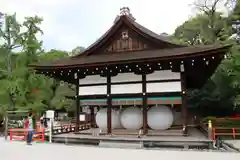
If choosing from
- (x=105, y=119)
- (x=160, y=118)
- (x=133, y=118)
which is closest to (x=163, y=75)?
(x=160, y=118)

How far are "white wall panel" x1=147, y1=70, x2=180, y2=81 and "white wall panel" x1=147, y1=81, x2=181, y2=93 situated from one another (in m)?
0.32

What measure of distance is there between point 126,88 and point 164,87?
2063 millimetres

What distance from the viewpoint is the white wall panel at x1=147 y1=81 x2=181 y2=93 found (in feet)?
42.7

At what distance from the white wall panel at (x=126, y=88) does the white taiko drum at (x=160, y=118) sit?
4.44 ft

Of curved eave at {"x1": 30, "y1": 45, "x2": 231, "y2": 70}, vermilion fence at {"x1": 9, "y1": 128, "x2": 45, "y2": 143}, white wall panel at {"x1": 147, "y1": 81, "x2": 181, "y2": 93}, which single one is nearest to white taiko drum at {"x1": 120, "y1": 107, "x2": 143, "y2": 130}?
white wall panel at {"x1": 147, "y1": 81, "x2": 181, "y2": 93}

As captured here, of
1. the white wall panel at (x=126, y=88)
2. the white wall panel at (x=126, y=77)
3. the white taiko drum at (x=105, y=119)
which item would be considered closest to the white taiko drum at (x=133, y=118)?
the white taiko drum at (x=105, y=119)

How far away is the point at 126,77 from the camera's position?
46.3 feet

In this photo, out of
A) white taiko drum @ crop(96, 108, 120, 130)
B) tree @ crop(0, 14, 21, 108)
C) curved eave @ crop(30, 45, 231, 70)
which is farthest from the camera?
tree @ crop(0, 14, 21, 108)

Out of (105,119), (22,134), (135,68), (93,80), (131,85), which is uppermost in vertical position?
(135,68)

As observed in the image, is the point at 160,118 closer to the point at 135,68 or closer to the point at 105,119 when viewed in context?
the point at 135,68

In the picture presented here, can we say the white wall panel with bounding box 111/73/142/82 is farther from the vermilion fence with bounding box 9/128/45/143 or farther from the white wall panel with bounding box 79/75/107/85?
the vermilion fence with bounding box 9/128/45/143

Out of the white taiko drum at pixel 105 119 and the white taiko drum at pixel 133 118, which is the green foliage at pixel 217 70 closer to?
the white taiko drum at pixel 133 118

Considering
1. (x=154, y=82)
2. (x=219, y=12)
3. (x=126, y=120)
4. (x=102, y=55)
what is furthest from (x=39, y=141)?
(x=219, y=12)

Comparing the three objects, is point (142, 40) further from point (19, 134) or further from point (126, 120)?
point (19, 134)
